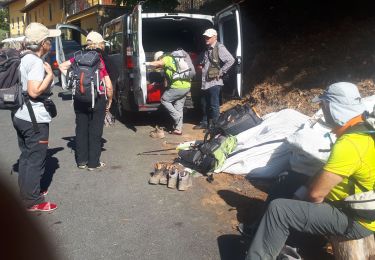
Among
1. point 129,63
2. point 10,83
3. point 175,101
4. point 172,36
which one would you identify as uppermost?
point 172,36

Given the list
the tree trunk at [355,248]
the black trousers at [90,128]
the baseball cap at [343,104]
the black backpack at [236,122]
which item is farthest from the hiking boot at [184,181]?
the baseball cap at [343,104]

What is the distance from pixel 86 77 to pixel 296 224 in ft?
11.0

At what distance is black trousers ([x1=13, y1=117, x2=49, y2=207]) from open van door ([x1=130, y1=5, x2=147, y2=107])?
10.2ft

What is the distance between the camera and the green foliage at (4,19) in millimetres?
57853

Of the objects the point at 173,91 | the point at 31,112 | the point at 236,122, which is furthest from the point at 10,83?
the point at 173,91

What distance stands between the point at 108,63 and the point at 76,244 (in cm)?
254

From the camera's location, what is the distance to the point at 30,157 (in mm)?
4387

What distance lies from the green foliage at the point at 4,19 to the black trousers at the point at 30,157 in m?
59.0

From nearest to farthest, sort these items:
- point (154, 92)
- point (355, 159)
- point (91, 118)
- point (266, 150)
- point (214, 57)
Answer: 1. point (355, 159)
2. point (266, 150)
3. point (91, 118)
4. point (214, 57)
5. point (154, 92)

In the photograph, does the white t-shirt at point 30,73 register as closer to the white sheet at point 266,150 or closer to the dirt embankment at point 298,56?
the dirt embankment at point 298,56

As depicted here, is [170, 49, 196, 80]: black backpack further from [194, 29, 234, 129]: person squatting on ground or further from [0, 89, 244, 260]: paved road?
[0, 89, 244, 260]: paved road

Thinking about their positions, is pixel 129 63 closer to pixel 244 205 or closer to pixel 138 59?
pixel 138 59

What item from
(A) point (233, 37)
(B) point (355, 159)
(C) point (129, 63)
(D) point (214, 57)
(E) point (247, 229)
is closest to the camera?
(B) point (355, 159)

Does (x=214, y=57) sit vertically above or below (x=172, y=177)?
above
